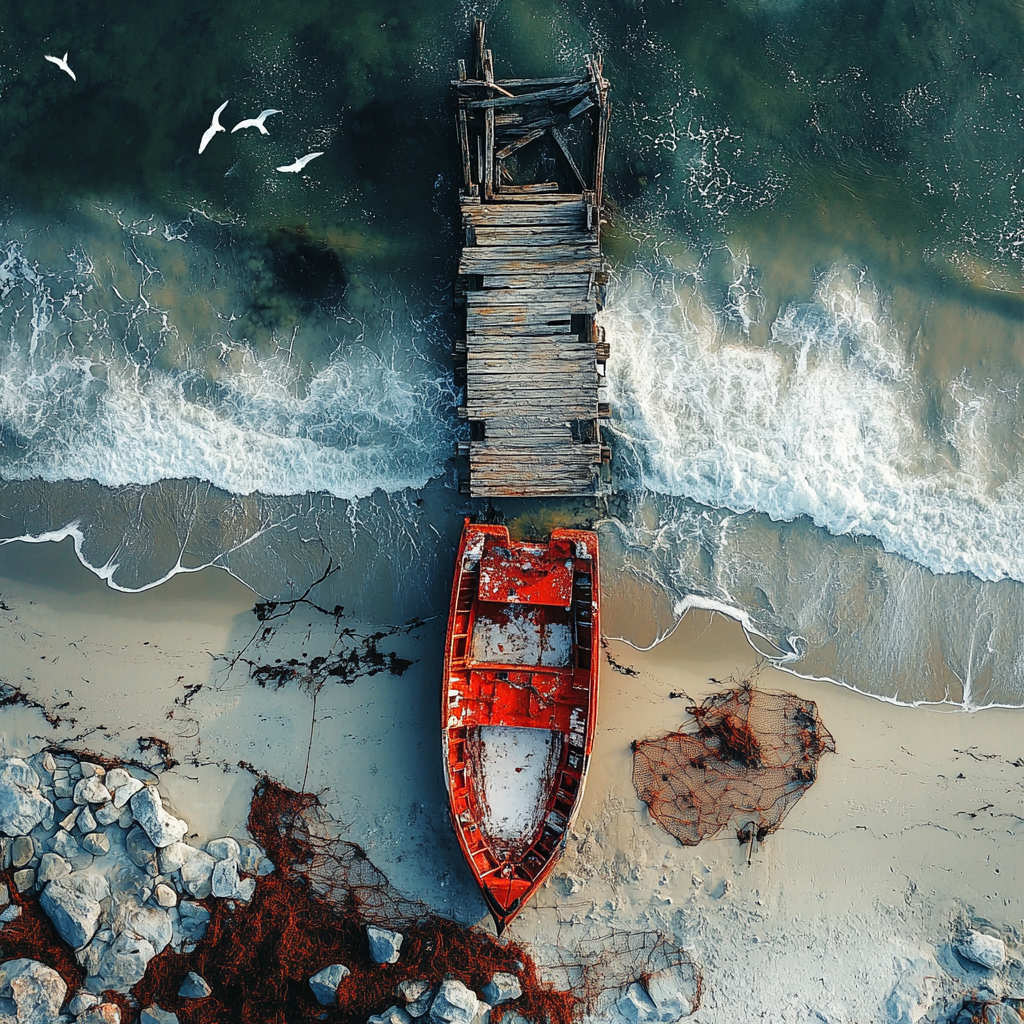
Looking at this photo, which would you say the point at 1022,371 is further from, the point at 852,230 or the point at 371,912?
the point at 371,912

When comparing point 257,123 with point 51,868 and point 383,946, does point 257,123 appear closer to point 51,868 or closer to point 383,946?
point 51,868

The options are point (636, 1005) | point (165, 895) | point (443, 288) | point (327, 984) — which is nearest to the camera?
point (327, 984)

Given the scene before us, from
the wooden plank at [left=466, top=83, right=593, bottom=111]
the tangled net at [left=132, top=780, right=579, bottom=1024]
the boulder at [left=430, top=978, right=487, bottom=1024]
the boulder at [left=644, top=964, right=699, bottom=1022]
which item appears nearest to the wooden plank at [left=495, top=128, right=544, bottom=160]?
the wooden plank at [left=466, top=83, right=593, bottom=111]

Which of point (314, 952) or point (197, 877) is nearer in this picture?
point (314, 952)

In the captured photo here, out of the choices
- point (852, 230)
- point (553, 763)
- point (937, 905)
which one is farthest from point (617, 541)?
point (937, 905)

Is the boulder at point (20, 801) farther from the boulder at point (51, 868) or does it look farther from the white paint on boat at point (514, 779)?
the white paint on boat at point (514, 779)

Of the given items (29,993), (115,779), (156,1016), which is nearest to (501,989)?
(156,1016)

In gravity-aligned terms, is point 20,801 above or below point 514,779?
below
